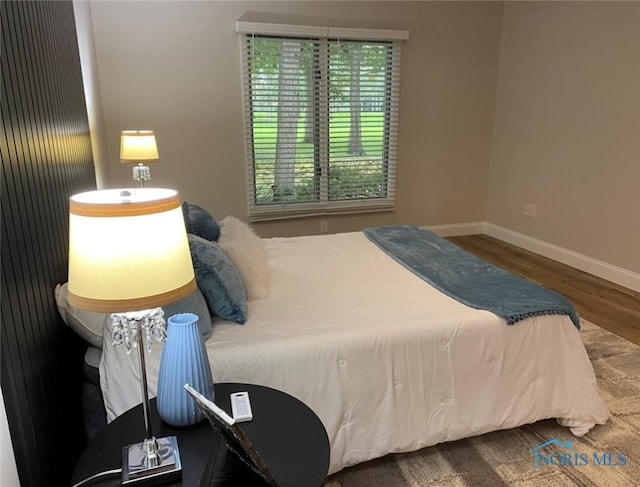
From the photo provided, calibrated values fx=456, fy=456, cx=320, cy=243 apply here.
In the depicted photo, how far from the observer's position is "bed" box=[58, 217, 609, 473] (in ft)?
5.49

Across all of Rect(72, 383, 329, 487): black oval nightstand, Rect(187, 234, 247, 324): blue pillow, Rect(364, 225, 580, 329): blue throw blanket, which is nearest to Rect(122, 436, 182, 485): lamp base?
Rect(72, 383, 329, 487): black oval nightstand

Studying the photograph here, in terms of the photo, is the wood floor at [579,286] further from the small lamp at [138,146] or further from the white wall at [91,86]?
the white wall at [91,86]

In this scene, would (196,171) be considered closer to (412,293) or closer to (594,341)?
(412,293)

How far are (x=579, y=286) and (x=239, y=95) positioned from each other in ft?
11.1

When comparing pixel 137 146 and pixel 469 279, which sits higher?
pixel 137 146

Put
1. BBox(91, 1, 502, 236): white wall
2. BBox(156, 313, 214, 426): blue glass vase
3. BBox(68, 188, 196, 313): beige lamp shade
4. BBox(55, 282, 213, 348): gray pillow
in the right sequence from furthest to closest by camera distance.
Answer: BBox(91, 1, 502, 236): white wall < BBox(55, 282, 213, 348): gray pillow < BBox(156, 313, 214, 426): blue glass vase < BBox(68, 188, 196, 313): beige lamp shade

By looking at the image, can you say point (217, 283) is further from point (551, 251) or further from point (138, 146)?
point (551, 251)

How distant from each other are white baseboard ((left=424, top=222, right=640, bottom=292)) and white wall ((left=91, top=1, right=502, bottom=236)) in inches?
5.2

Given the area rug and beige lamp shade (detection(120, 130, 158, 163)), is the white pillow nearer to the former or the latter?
the area rug

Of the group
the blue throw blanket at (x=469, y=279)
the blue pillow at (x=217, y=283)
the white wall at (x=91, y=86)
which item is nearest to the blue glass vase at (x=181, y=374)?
the blue pillow at (x=217, y=283)

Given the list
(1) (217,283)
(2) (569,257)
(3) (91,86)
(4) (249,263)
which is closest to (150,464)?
(1) (217,283)

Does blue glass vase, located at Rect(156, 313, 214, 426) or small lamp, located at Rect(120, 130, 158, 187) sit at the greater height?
small lamp, located at Rect(120, 130, 158, 187)

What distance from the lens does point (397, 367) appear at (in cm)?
179

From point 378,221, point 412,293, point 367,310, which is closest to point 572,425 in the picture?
point 412,293
